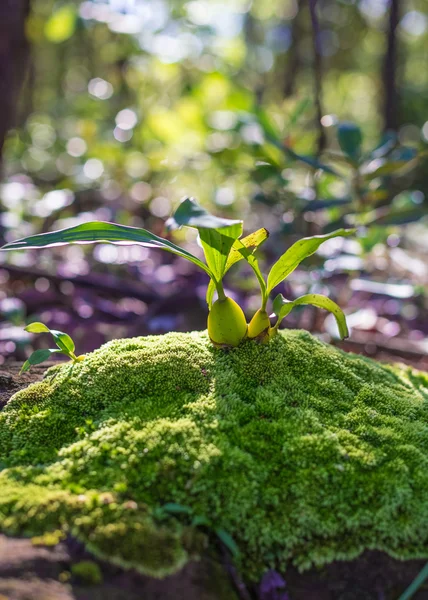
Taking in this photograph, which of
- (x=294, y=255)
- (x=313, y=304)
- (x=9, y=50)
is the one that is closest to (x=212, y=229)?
(x=294, y=255)

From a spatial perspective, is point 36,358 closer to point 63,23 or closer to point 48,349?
point 48,349

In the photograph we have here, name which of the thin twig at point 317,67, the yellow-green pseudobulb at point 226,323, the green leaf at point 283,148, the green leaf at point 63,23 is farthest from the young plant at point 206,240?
the green leaf at point 63,23

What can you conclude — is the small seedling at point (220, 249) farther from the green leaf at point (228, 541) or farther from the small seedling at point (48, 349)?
the green leaf at point (228, 541)

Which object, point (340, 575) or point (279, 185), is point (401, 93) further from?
point (340, 575)

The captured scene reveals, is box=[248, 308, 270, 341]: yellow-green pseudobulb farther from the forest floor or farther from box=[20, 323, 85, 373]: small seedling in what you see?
→ the forest floor

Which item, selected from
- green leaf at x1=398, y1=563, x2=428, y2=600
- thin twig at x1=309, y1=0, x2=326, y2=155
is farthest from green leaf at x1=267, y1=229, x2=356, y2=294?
thin twig at x1=309, y1=0, x2=326, y2=155
